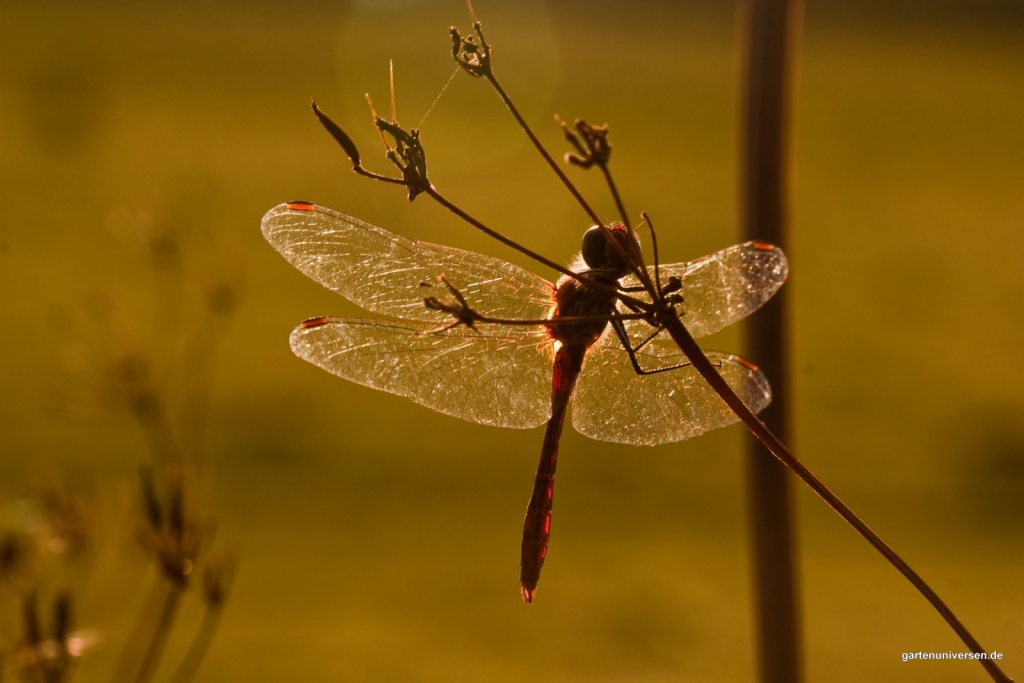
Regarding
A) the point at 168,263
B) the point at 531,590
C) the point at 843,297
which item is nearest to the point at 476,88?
the point at 843,297

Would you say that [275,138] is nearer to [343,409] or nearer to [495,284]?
[343,409]

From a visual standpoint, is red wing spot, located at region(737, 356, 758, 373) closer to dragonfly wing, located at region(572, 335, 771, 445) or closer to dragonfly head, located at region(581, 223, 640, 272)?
dragonfly wing, located at region(572, 335, 771, 445)

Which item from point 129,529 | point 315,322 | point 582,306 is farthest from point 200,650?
point 582,306

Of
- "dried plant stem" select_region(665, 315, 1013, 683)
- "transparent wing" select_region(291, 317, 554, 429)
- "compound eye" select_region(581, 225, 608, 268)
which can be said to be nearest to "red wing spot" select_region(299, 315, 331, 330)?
"transparent wing" select_region(291, 317, 554, 429)

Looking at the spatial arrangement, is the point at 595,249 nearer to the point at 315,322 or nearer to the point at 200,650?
the point at 315,322

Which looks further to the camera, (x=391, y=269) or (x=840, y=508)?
(x=391, y=269)

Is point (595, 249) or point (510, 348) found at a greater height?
point (595, 249)
